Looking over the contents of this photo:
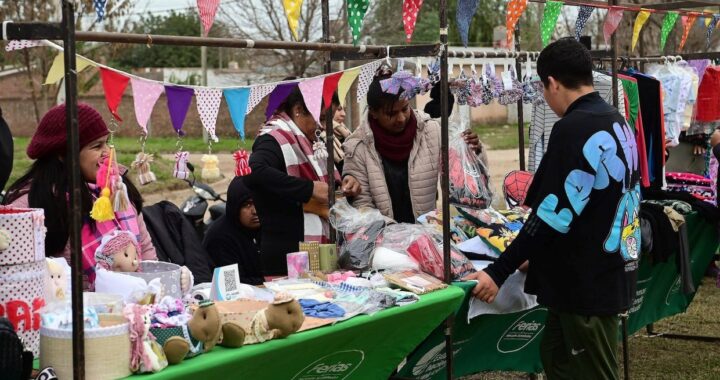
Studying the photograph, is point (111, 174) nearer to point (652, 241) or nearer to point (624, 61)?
point (652, 241)

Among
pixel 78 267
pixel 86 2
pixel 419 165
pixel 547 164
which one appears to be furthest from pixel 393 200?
pixel 86 2

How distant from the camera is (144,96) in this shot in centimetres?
315

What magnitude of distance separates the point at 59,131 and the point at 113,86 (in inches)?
16.2

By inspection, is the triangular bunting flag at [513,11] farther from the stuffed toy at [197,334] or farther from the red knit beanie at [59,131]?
the stuffed toy at [197,334]

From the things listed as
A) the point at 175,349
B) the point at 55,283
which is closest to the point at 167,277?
the point at 55,283

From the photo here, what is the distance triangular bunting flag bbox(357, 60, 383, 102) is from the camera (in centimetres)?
412

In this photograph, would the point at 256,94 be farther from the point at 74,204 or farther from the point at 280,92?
the point at 74,204

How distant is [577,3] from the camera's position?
521 centimetres

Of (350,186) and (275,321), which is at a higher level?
(350,186)

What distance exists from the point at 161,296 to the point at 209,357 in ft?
1.10

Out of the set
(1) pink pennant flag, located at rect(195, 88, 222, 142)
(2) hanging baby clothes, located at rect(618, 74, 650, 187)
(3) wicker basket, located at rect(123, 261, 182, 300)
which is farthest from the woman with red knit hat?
(2) hanging baby clothes, located at rect(618, 74, 650, 187)

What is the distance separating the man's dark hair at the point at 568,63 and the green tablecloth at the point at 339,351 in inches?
39.6

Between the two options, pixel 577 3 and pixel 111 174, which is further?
pixel 577 3

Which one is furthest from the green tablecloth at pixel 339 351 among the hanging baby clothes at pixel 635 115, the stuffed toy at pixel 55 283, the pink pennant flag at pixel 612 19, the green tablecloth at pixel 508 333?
the hanging baby clothes at pixel 635 115
